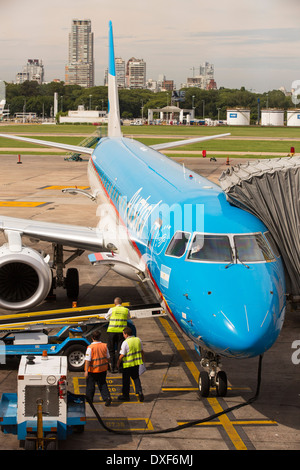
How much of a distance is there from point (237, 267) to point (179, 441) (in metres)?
3.85

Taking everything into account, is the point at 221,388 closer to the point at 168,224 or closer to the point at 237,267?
the point at 237,267

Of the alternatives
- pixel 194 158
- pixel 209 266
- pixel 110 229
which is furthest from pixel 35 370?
pixel 194 158

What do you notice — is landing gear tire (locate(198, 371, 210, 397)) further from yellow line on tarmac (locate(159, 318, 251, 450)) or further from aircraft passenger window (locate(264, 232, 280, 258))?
aircraft passenger window (locate(264, 232, 280, 258))

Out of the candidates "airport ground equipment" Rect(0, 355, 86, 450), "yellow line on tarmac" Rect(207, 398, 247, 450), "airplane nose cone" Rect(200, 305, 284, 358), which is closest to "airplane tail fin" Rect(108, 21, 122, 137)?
"yellow line on tarmac" Rect(207, 398, 247, 450)

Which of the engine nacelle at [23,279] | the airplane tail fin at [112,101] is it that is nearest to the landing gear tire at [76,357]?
the engine nacelle at [23,279]

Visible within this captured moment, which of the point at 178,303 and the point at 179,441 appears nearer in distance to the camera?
the point at 179,441

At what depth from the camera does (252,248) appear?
15.4 m

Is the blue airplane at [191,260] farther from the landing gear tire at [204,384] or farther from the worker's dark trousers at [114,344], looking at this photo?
the worker's dark trousers at [114,344]

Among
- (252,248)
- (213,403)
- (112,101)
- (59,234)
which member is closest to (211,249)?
(252,248)

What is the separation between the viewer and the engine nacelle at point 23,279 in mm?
21344

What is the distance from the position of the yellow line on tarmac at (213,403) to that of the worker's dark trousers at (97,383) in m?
2.43

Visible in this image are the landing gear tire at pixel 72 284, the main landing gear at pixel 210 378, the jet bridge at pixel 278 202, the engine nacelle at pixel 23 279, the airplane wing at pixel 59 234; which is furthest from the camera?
the landing gear tire at pixel 72 284

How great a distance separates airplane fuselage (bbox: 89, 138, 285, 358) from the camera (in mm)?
13758

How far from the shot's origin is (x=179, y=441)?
13625 mm
